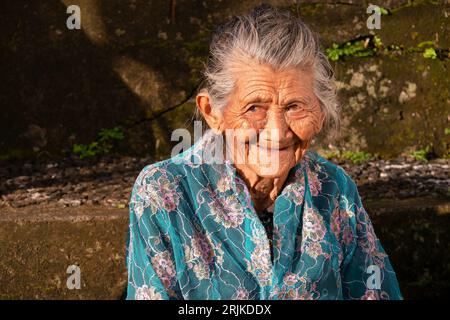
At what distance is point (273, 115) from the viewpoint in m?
2.83

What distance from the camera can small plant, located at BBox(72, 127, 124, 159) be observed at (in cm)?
537

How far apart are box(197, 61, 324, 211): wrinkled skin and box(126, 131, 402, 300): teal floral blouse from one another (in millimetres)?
116

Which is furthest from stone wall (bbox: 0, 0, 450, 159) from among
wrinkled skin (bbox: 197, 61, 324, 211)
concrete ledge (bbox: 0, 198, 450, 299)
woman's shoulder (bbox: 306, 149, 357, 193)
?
wrinkled skin (bbox: 197, 61, 324, 211)

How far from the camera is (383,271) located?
307cm

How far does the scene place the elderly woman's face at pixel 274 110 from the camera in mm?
2789

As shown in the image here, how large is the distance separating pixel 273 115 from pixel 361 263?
0.61 metres

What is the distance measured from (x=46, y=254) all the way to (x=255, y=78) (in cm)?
195

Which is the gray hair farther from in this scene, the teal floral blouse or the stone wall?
the stone wall

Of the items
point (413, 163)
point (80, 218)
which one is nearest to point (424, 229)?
point (413, 163)

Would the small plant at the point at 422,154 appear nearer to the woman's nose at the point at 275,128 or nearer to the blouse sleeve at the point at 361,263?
the blouse sleeve at the point at 361,263

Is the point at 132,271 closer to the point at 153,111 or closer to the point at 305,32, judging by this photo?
the point at 305,32

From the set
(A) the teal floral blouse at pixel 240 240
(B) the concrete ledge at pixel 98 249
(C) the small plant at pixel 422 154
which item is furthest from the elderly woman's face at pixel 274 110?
(C) the small plant at pixel 422 154

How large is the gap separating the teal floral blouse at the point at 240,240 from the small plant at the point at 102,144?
2.40 meters

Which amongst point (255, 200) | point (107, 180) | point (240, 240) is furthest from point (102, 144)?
point (240, 240)
